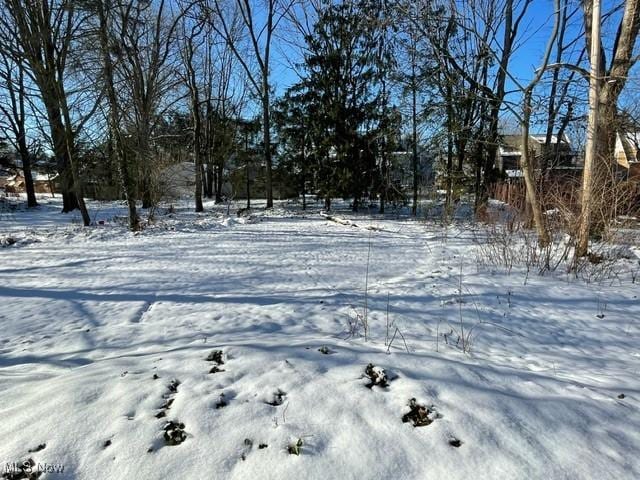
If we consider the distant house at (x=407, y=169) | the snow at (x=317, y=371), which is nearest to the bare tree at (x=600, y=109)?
the snow at (x=317, y=371)

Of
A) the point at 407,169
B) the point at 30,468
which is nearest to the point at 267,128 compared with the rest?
the point at 407,169

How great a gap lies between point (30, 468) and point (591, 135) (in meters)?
6.94

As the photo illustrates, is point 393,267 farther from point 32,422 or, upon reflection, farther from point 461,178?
point 461,178

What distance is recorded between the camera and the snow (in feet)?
5.22

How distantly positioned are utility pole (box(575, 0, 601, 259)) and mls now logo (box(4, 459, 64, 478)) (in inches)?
243

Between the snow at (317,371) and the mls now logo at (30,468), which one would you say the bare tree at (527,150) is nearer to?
the snow at (317,371)

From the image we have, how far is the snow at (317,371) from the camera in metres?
1.59

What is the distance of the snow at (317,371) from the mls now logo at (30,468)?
0.03 meters

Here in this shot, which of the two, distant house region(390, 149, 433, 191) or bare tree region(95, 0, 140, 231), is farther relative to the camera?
distant house region(390, 149, 433, 191)

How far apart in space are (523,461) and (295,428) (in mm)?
1028

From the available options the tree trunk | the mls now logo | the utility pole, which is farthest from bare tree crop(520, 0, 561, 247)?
the tree trunk

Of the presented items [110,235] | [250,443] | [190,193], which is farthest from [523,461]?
[190,193]

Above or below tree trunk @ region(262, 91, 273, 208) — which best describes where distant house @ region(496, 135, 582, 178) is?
below

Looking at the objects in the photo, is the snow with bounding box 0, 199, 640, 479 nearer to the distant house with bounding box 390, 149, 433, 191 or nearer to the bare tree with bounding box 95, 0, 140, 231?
the bare tree with bounding box 95, 0, 140, 231
